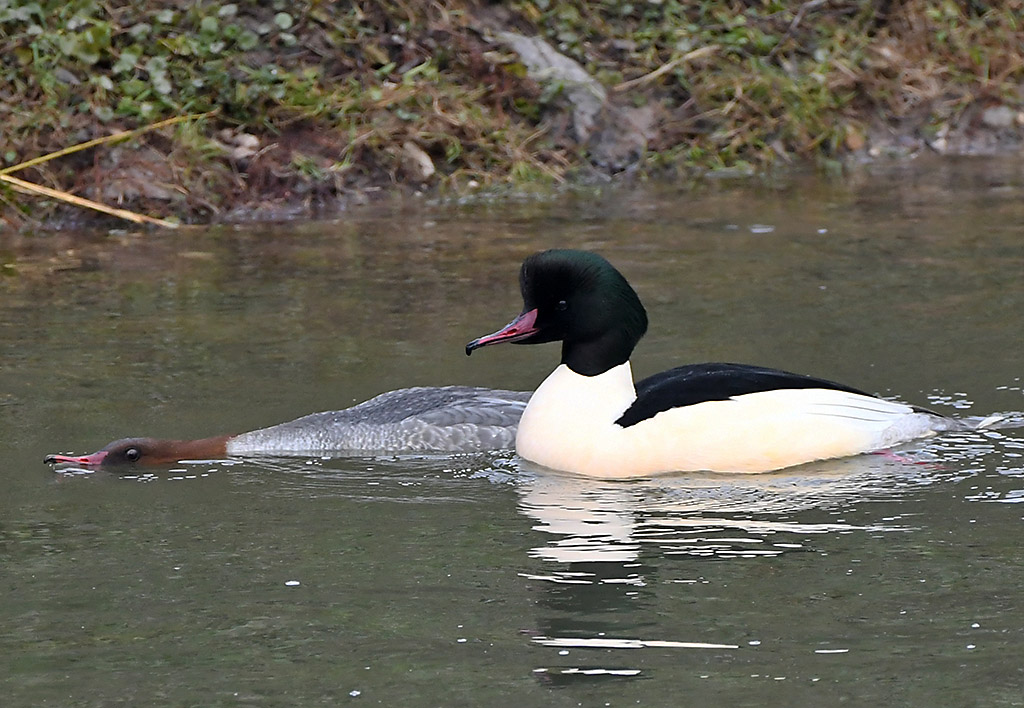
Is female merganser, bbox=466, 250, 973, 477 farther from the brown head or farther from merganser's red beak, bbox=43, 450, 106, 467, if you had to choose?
merganser's red beak, bbox=43, 450, 106, 467

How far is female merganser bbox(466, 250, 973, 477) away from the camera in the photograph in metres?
6.64

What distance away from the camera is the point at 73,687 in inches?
179

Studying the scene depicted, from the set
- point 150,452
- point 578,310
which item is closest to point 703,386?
point 578,310

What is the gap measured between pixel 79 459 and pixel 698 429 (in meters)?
2.31

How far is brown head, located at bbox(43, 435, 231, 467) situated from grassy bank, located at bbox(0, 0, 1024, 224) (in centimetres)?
556

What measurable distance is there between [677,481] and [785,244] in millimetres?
4653

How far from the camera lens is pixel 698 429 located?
21.8ft

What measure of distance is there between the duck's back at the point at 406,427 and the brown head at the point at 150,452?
5.7 inches

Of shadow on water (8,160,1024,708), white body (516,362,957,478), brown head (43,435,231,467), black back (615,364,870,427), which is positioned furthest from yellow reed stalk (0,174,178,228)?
black back (615,364,870,427)

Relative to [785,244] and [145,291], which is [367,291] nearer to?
[145,291]

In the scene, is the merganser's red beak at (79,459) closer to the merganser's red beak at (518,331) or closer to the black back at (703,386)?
the merganser's red beak at (518,331)

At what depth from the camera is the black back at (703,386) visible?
21.9 feet

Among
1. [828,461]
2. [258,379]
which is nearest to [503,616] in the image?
[828,461]

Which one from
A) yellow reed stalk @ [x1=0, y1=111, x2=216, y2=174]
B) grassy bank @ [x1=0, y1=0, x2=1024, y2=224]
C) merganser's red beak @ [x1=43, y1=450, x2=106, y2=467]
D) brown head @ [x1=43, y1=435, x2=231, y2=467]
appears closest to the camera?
merganser's red beak @ [x1=43, y1=450, x2=106, y2=467]
